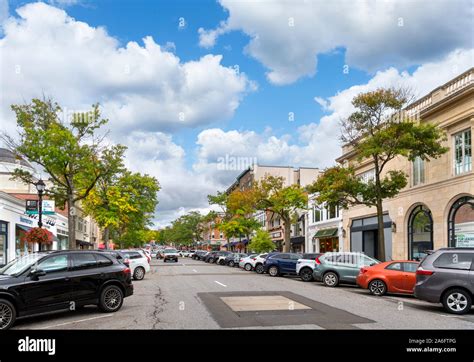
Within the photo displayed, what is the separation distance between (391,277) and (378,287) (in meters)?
0.62

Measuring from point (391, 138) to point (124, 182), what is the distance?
2857 centimetres

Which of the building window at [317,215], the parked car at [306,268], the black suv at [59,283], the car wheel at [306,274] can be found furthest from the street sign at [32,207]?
the building window at [317,215]

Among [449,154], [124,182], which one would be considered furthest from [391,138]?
[124,182]

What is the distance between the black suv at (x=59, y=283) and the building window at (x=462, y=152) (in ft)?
63.1

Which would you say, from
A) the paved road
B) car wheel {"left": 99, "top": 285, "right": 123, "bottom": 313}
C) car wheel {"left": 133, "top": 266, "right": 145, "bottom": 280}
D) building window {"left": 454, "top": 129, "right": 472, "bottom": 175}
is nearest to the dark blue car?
car wheel {"left": 133, "top": 266, "right": 145, "bottom": 280}

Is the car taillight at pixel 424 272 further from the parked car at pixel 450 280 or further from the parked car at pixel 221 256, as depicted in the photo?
the parked car at pixel 221 256

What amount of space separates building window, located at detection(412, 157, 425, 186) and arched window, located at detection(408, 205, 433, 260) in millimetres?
1587

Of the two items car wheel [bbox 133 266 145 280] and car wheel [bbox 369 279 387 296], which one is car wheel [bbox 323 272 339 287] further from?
car wheel [bbox 133 266 145 280]

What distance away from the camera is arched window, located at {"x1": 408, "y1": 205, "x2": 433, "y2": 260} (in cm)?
2926

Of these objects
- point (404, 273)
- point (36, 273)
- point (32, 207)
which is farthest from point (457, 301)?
point (32, 207)

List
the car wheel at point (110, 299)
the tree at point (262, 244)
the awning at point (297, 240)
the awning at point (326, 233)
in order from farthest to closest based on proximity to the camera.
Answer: the awning at point (297, 240) → the tree at point (262, 244) → the awning at point (326, 233) → the car wheel at point (110, 299)

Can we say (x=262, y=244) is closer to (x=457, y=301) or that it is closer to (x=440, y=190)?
(x=440, y=190)

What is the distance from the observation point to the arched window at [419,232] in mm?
29258
